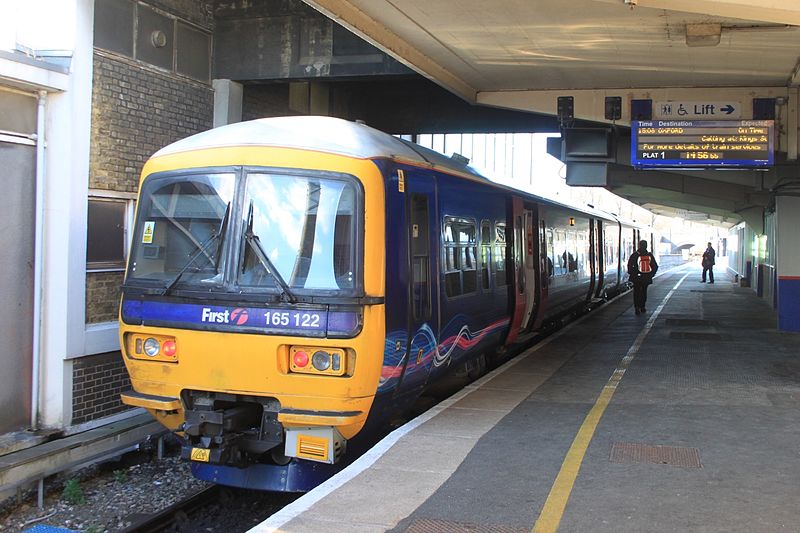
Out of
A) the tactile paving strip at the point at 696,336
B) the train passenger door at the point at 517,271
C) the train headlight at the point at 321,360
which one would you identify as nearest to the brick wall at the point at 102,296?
the train headlight at the point at 321,360

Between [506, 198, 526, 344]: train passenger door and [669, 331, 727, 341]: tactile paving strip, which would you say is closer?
[506, 198, 526, 344]: train passenger door

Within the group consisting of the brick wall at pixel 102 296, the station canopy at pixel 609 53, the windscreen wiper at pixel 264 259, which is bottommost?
the brick wall at pixel 102 296

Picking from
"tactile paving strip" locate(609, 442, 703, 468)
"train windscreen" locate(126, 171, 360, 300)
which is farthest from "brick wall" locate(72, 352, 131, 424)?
"tactile paving strip" locate(609, 442, 703, 468)

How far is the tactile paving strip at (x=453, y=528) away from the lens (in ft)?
13.7

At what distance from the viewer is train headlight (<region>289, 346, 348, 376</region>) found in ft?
17.8

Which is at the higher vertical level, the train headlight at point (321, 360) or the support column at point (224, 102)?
the support column at point (224, 102)

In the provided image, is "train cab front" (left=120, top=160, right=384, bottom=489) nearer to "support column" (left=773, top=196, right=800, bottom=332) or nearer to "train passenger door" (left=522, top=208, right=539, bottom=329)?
"train passenger door" (left=522, top=208, right=539, bottom=329)

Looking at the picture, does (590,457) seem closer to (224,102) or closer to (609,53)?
(609,53)

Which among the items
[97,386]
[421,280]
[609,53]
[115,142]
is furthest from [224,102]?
[421,280]

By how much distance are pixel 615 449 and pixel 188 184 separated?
408cm

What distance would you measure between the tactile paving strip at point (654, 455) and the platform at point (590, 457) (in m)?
0.02

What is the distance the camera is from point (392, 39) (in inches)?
367

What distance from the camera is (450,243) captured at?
7.51m

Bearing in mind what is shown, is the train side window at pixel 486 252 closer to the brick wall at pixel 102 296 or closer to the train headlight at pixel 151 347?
the train headlight at pixel 151 347
